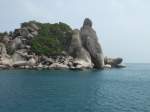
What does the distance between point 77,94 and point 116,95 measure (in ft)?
24.4

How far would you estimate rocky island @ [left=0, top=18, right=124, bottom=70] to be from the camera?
133 metres

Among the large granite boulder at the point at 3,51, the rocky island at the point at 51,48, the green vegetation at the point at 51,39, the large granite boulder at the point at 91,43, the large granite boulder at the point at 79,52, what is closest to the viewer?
the rocky island at the point at 51,48

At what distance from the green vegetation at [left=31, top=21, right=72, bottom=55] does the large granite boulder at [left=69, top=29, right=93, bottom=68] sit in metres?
5.05

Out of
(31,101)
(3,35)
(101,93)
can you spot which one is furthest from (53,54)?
(31,101)

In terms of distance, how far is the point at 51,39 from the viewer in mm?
145500

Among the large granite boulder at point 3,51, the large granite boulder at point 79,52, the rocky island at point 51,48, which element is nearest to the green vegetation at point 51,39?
the rocky island at point 51,48

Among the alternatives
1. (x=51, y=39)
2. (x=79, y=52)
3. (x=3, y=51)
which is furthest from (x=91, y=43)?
(x=3, y=51)

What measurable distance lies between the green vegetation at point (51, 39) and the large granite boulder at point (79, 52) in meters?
5.05

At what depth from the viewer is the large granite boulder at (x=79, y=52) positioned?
13412 centimetres

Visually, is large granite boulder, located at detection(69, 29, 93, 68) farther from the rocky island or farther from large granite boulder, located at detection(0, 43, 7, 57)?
large granite boulder, located at detection(0, 43, 7, 57)

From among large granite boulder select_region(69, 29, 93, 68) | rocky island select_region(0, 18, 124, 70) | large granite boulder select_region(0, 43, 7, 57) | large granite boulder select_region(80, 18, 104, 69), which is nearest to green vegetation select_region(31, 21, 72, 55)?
Answer: rocky island select_region(0, 18, 124, 70)

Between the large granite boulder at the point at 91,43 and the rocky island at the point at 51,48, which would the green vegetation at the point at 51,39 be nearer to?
the rocky island at the point at 51,48

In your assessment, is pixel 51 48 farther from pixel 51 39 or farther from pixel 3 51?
pixel 3 51

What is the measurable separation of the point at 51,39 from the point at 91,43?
18512 mm
